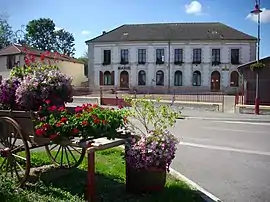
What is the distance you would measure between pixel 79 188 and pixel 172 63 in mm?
51727

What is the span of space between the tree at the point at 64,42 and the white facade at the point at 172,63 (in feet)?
147

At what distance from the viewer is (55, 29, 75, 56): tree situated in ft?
330

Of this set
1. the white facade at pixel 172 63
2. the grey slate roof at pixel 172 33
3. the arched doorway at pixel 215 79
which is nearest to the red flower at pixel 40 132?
the white facade at pixel 172 63

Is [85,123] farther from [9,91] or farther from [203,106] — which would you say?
[203,106]

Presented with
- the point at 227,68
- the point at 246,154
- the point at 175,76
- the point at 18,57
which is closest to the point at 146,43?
the point at 175,76

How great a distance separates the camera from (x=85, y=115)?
5.80m

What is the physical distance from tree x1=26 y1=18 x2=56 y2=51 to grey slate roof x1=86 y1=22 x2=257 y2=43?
3576cm

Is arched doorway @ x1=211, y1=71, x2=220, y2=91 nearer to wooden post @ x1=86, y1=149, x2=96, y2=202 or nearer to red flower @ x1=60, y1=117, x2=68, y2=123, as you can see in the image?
red flower @ x1=60, y1=117, x2=68, y2=123

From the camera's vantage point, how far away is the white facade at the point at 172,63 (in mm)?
55438

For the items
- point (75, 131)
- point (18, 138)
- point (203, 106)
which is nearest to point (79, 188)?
point (75, 131)

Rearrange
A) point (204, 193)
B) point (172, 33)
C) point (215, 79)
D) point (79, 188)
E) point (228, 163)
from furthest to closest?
point (172, 33), point (215, 79), point (228, 163), point (204, 193), point (79, 188)

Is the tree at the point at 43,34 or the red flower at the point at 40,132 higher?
the tree at the point at 43,34

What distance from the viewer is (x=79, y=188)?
611 cm

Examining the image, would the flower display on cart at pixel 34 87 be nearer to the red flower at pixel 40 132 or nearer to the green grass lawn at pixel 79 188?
the red flower at pixel 40 132
